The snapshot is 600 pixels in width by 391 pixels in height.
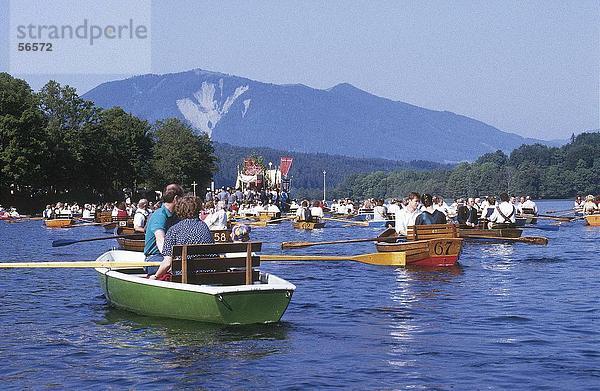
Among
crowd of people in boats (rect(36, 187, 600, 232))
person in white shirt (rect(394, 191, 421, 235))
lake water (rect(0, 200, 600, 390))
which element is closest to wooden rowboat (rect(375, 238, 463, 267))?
crowd of people in boats (rect(36, 187, 600, 232))

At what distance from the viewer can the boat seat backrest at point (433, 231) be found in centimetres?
2648

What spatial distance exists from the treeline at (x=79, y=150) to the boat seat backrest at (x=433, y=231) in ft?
240

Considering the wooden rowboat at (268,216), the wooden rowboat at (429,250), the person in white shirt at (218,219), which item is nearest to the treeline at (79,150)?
the wooden rowboat at (268,216)

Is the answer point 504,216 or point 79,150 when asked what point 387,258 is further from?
point 79,150

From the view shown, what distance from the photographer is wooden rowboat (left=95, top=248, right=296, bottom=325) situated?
53.5 feet

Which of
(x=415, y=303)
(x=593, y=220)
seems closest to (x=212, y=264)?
(x=415, y=303)

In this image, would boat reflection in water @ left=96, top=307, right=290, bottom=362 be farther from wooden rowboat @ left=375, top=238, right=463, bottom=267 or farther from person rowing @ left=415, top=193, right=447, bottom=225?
person rowing @ left=415, top=193, right=447, bottom=225

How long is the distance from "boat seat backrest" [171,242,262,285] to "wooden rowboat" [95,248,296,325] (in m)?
0.04

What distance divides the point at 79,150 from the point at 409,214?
296 feet

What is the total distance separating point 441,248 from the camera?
27.1 m

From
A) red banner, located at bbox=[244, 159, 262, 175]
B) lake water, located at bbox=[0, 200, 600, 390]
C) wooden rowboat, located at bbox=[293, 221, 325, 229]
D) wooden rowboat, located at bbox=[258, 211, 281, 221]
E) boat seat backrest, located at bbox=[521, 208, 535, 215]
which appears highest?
red banner, located at bbox=[244, 159, 262, 175]

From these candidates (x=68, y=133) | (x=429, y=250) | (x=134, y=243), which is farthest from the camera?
(x=68, y=133)

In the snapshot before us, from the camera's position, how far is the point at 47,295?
75.5 ft

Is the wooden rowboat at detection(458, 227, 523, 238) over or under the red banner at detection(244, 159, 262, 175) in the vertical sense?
under
